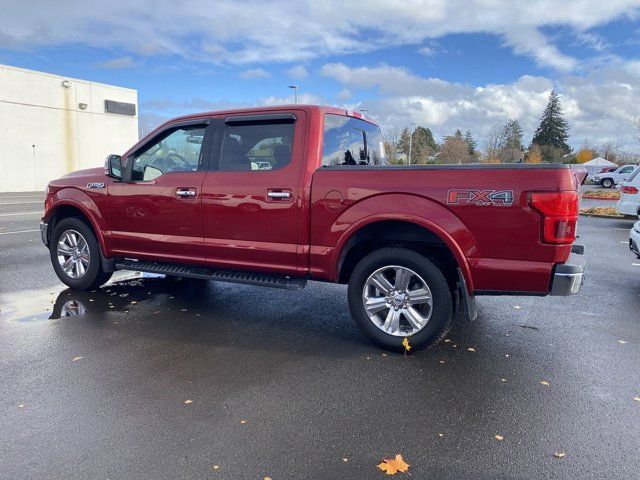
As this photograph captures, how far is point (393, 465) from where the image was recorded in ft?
8.43

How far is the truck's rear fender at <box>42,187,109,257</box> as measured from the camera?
5.48 metres

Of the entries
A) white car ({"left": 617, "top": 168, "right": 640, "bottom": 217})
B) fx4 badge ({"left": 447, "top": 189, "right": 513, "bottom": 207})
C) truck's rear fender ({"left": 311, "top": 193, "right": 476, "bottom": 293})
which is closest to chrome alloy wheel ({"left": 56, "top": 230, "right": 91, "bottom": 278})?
truck's rear fender ({"left": 311, "top": 193, "right": 476, "bottom": 293})

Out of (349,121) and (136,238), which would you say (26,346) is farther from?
(349,121)

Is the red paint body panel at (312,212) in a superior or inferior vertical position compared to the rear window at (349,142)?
inferior

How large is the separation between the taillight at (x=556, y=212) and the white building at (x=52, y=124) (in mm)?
30084

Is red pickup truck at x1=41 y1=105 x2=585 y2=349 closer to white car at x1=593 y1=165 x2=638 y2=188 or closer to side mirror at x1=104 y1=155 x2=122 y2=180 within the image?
side mirror at x1=104 y1=155 x2=122 y2=180

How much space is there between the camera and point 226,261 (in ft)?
15.7

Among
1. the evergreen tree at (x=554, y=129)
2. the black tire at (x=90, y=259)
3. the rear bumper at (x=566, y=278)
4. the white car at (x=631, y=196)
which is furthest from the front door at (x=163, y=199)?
the evergreen tree at (x=554, y=129)

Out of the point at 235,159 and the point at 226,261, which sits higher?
the point at 235,159

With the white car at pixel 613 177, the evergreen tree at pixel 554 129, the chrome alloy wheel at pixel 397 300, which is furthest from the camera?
the evergreen tree at pixel 554 129

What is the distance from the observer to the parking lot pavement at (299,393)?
103 inches

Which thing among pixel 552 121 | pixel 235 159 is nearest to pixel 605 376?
pixel 235 159

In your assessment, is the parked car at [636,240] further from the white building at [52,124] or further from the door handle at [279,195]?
the white building at [52,124]

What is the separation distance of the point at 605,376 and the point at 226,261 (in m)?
3.44
